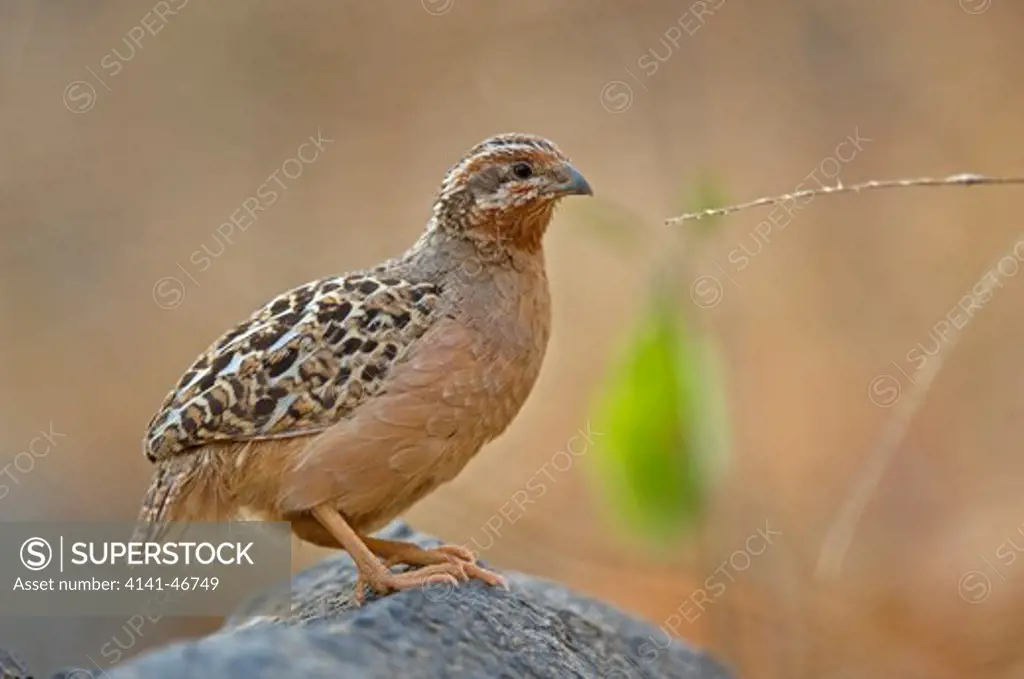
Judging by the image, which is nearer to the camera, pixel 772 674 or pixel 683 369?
pixel 683 369

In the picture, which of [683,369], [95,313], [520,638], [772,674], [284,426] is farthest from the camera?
[95,313]

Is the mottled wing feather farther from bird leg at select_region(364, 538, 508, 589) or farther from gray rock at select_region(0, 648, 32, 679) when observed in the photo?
gray rock at select_region(0, 648, 32, 679)

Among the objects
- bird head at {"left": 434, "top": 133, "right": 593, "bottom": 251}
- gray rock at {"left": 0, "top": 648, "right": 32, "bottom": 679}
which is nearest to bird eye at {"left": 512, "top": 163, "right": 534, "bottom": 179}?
bird head at {"left": 434, "top": 133, "right": 593, "bottom": 251}

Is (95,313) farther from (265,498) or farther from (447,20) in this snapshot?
(265,498)

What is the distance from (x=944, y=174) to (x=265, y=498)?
21.2 ft

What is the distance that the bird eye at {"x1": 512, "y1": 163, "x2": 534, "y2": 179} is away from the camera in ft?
16.0

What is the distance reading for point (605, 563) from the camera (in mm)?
7660

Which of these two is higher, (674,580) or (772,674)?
(674,580)

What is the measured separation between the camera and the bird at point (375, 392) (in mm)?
4465

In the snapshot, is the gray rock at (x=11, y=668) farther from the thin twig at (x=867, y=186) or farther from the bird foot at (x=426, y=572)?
the thin twig at (x=867, y=186)

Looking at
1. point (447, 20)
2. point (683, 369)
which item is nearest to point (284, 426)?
point (683, 369)

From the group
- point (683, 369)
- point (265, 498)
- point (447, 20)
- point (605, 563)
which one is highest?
point (447, 20)

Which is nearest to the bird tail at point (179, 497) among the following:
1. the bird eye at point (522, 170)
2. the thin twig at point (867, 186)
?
the bird eye at point (522, 170)

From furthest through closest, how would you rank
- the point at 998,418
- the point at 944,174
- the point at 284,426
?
the point at 944,174 < the point at 998,418 < the point at 284,426
